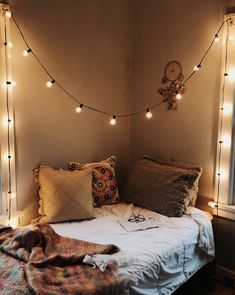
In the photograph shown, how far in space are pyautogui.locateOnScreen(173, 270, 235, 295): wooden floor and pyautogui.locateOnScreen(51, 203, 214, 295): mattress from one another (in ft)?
1.13

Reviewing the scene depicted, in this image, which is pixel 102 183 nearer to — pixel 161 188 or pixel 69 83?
pixel 161 188

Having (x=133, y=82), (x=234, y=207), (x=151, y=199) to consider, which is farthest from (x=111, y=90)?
(x=234, y=207)

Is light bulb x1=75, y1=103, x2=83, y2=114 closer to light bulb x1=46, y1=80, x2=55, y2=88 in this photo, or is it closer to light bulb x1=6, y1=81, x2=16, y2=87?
light bulb x1=46, y1=80, x2=55, y2=88

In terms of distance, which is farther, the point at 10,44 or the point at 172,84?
the point at 172,84

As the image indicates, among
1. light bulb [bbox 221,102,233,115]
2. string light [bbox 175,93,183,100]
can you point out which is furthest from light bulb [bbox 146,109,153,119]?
light bulb [bbox 221,102,233,115]

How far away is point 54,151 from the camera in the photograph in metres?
2.62

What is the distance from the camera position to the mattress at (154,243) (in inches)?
69.4

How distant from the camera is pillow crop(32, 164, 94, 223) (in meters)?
2.32

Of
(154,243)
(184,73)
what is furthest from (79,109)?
(154,243)

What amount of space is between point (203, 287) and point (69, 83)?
2.03 m

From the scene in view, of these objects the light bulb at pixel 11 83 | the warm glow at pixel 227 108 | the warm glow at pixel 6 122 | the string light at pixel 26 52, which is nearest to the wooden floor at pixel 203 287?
the warm glow at pixel 227 108

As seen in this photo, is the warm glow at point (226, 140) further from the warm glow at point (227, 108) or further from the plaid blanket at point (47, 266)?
the plaid blanket at point (47, 266)

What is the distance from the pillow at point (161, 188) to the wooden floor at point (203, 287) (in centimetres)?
64

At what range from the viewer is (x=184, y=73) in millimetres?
2730
